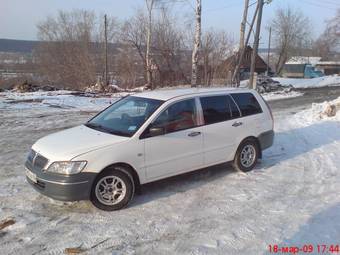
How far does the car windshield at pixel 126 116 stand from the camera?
561 cm

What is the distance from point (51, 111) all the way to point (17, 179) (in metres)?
10.1

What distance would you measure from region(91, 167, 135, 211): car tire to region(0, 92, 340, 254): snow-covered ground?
0.38ft

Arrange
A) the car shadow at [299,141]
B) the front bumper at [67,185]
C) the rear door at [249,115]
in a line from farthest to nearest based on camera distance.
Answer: the car shadow at [299,141] → the rear door at [249,115] → the front bumper at [67,185]

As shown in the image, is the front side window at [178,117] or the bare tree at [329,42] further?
the bare tree at [329,42]

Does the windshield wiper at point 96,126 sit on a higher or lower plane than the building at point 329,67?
lower

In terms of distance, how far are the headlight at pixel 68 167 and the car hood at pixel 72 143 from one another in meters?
0.07

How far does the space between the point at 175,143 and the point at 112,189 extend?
47.9 inches

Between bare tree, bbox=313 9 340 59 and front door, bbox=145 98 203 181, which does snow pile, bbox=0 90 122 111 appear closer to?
front door, bbox=145 98 203 181

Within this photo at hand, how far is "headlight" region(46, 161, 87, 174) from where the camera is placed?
4879 mm

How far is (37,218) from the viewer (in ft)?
16.2

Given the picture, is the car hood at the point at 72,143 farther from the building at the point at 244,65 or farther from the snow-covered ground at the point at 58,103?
the building at the point at 244,65

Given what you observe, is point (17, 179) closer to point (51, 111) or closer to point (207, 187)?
point (207, 187)

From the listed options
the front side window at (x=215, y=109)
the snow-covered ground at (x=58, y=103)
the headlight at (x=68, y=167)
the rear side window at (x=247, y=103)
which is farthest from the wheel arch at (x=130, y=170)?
the snow-covered ground at (x=58, y=103)

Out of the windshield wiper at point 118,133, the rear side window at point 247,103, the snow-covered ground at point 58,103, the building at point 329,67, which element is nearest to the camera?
the windshield wiper at point 118,133
